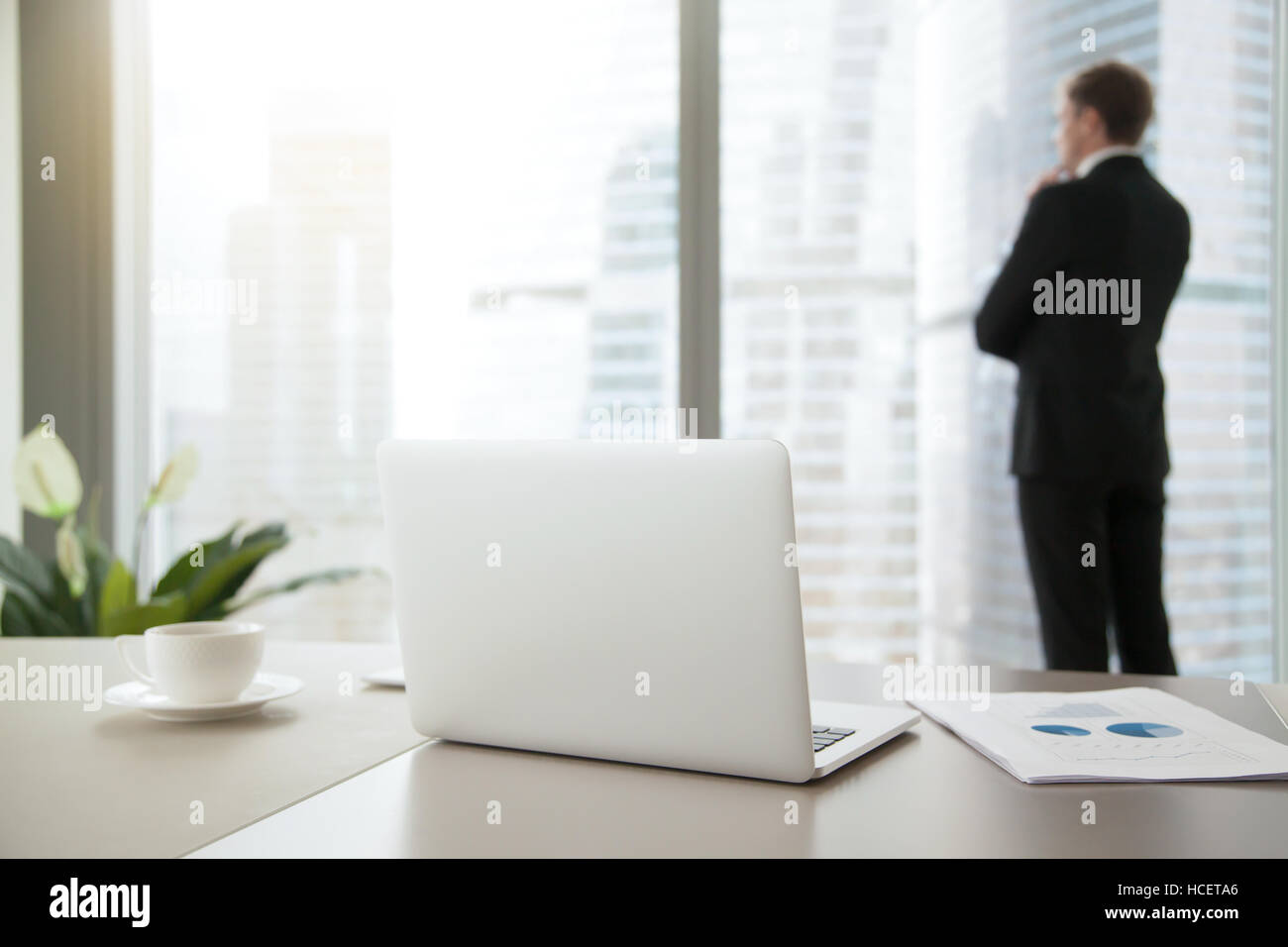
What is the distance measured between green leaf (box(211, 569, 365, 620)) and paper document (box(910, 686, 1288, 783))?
197cm

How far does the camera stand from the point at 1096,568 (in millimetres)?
2197

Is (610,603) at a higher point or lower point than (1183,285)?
lower

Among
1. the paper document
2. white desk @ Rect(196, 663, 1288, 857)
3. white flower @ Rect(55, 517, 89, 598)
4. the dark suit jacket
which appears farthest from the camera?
white flower @ Rect(55, 517, 89, 598)

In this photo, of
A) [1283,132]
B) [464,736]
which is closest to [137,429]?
[464,736]

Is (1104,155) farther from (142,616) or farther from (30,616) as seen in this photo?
(30,616)

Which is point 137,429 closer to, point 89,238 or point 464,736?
point 89,238

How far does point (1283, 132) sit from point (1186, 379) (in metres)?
0.63

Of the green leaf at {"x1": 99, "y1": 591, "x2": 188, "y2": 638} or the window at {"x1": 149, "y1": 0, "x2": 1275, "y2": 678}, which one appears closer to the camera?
the green leaf at {"x1": 99, "y1": 591, "x2": 188, "y2": 638}

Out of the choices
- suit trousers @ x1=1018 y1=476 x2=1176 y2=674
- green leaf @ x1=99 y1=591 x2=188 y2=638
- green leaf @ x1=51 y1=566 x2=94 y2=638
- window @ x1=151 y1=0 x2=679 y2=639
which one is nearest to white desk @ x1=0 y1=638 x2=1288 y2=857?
suit trousers @ x1=1018 y1=476 x2=1176 y2=674

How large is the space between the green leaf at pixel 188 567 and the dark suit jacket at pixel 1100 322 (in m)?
1.88

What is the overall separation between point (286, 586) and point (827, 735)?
6.69 feet

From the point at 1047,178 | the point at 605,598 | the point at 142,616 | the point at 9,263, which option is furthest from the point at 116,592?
the point at 1047,178

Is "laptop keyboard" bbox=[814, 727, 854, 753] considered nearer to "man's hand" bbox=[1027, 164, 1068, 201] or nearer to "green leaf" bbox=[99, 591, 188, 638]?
"man's hand" bbox=[1027, 164, 1068, 201]

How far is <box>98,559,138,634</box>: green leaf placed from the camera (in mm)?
2410
